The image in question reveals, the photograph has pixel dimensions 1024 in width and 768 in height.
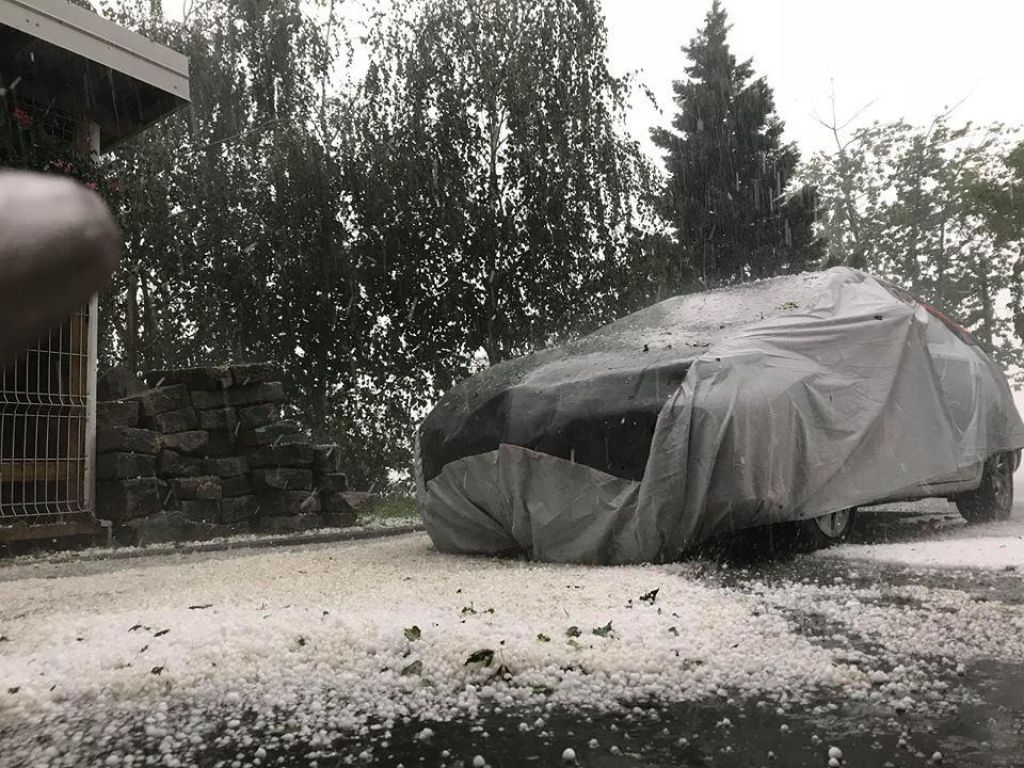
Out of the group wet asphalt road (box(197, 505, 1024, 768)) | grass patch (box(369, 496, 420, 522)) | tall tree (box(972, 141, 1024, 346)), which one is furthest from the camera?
tall tree (box(972, 141, 1024, 346))

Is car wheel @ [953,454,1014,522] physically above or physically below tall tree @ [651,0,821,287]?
below

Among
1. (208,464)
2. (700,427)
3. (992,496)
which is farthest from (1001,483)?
(208,464)

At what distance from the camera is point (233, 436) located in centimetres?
882

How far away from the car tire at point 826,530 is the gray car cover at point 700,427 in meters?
0.17

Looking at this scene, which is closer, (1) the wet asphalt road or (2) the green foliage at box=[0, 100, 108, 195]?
(1) the wet asphalt road

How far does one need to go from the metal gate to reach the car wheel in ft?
22.4

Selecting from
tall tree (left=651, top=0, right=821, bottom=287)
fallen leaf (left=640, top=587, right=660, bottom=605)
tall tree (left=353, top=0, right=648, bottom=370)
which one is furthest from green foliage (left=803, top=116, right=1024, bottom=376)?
fallen leaf (left=640, top=587, right=660, bottom=605)

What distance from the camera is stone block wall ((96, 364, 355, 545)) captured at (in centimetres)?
762

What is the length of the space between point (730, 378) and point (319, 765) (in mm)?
3343

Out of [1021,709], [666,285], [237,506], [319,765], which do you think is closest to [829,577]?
[1021,709]

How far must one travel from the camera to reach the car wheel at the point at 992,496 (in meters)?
7.38

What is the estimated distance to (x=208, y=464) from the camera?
8492mm

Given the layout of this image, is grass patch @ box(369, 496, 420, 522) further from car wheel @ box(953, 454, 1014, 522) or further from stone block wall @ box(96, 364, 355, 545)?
car wheel @ box(953, 454, 1014, 522)

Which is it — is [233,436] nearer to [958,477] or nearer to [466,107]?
[958,477]
